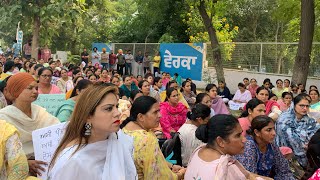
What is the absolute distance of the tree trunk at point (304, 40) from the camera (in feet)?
36.5

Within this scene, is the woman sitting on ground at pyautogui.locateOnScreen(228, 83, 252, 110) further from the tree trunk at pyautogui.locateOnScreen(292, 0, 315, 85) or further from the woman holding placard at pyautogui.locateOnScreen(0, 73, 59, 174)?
the woman holding placard at pyautogui.locateOnScreen(0, 73, 59, 174)

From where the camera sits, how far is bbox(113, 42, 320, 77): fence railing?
1405cm

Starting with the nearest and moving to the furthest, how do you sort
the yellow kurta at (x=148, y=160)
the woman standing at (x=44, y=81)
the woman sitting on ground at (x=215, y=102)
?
1. the yellow kurta at (x=148, y=160)
2. the woman standing at (x=44, y=81)
3. the woman sitting on ground at (x=215, y=102)

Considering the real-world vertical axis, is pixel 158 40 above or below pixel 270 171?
above

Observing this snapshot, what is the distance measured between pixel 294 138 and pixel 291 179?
6.11 feet

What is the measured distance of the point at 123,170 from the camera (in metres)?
2.23

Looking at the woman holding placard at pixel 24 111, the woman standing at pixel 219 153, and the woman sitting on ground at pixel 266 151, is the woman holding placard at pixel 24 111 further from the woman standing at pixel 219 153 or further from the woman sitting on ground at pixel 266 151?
the woman sitting on ground at pixel 266 151

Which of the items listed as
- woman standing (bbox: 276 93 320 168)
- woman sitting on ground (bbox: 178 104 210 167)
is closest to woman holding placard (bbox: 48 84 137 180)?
woman sitting on ground (bbox: 178 104 210 167)

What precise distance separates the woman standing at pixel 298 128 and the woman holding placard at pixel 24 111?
3.32 meters

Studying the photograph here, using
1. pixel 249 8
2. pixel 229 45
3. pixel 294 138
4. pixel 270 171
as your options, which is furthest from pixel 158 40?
pixel 270 171

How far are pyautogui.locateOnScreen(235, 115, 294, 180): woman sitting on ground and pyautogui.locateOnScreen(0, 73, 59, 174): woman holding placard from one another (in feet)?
6.14

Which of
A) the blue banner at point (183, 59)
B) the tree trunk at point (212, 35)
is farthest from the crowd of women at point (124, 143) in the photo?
the blue banner at point (183, 59)

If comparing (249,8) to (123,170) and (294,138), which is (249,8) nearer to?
(294,138)

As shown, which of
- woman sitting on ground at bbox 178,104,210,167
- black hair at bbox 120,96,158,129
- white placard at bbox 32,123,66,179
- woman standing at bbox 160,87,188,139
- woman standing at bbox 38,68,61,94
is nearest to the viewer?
white placard at bbox 32,123,66,179
